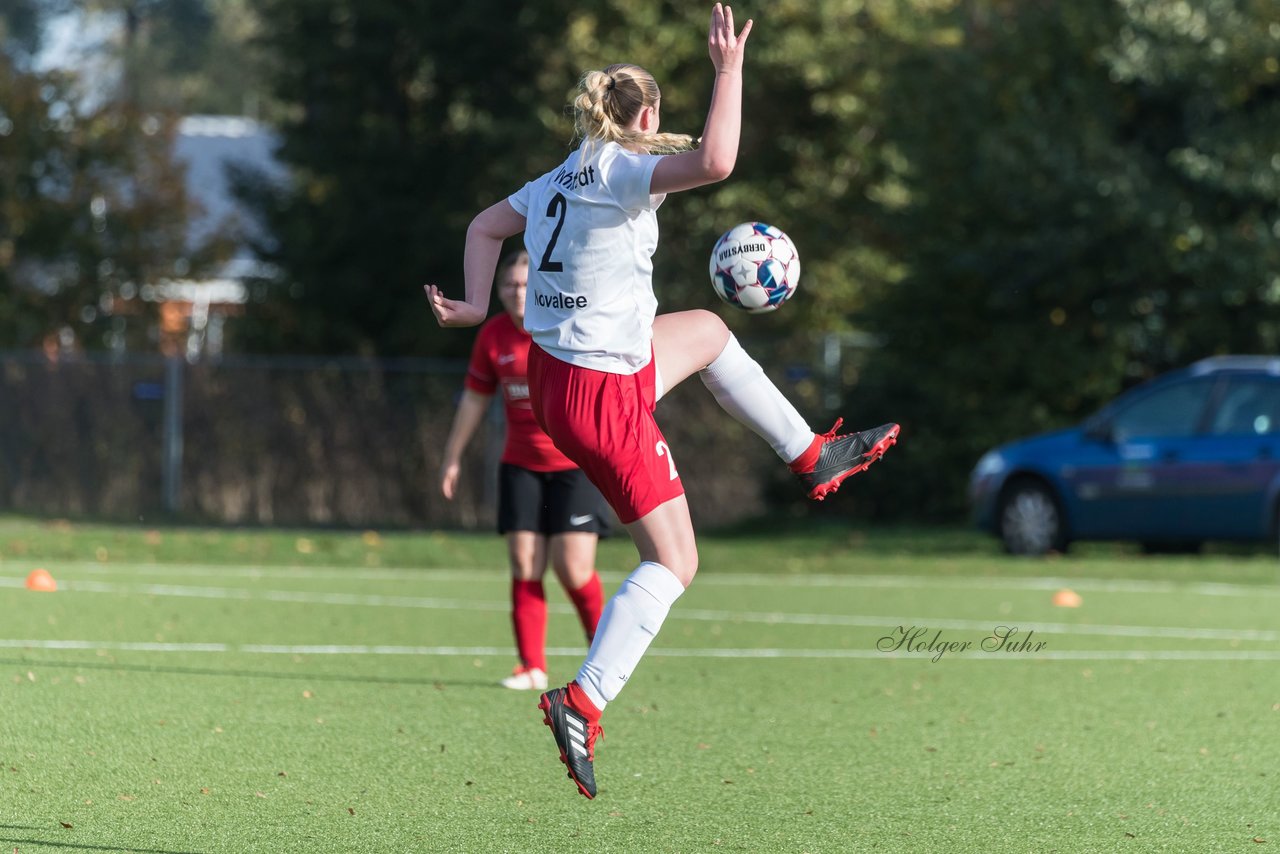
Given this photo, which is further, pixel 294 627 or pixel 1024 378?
pixel 1024 378

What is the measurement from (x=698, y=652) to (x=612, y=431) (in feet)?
17.4

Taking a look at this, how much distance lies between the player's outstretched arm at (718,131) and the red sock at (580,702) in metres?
1.47

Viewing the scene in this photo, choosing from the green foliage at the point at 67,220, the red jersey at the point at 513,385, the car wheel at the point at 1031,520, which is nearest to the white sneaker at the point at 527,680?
the red jersey at the point at 513,385

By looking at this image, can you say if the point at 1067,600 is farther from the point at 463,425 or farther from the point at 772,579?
the point at 463,425

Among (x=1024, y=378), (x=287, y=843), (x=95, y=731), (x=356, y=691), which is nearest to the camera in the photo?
(x=287, y=843)

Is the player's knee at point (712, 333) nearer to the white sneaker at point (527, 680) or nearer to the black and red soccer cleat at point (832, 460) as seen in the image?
the black and red soccer cleat at point (832, 460)

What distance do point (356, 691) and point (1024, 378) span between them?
15.7 m

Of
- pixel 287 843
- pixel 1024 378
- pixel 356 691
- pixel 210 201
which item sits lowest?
pixel 210 201

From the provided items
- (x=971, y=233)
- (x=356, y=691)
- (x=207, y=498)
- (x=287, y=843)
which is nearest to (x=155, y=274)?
(x=207, y=498)

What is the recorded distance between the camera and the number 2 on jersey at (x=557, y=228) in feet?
17.5

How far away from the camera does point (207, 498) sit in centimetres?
2425

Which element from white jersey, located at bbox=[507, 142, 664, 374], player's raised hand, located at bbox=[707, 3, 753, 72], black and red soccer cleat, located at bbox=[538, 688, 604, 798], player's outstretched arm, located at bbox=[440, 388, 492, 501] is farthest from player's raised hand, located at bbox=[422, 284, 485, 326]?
player's outstretched arm, located at bbox=[440, 388, 492, 501]

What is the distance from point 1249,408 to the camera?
56.7ft

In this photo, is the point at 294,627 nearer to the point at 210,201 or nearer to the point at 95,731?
the point at 95,731
